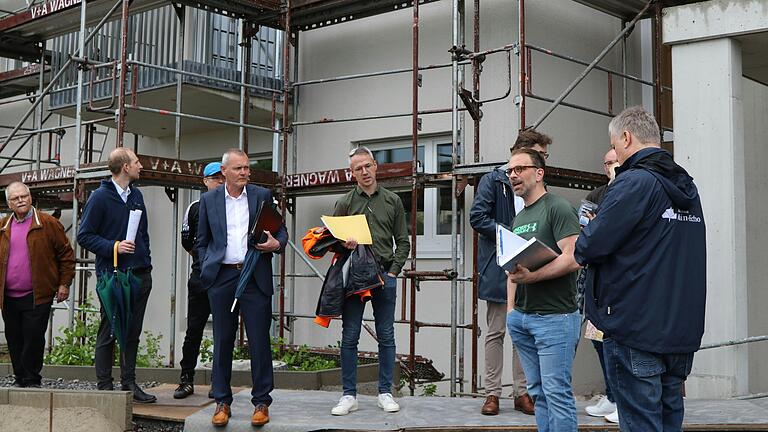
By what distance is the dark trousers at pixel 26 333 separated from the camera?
24.6 feet

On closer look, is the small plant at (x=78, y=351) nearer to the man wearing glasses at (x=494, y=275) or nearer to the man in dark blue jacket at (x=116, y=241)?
the man in dark blue jacket at (x=116, y=241)

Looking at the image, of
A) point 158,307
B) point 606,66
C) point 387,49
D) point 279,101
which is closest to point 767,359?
point 606,66

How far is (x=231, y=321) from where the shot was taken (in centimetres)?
605

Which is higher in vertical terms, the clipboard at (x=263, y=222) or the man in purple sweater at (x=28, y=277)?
the clipboard at (x=263, y=222)

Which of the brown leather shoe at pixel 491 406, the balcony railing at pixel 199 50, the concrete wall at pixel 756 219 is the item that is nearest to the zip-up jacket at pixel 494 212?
the brown leather shoe at pixel 491 406

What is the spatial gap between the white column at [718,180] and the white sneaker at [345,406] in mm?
2739

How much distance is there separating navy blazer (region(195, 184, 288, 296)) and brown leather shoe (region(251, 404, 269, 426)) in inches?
30.3

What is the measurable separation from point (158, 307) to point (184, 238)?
18.3 feet

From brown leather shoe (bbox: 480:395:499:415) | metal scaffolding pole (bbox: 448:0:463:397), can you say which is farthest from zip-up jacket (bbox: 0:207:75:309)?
brown leather shoe (bbox: 480:395:499:415)

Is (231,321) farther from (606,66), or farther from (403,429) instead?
(606,66)

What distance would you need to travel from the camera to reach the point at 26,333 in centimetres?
751

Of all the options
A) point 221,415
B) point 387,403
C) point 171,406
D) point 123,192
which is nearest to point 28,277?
point 123,192

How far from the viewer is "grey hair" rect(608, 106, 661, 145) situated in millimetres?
3957

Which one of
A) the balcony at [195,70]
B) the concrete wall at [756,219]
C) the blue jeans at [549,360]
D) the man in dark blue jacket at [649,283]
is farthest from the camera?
the balcony at [195,70]
